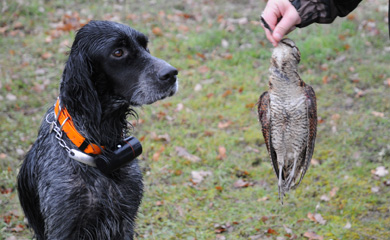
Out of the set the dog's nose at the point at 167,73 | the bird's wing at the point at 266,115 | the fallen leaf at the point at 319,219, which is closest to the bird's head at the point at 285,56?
the bird's wing at the point at 266,115

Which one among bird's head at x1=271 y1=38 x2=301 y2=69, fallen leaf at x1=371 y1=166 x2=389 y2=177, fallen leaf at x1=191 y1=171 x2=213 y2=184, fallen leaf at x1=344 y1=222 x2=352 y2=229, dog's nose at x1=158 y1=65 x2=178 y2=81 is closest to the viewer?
bird's head at x1=271 y1=38 x2=301 y2=69

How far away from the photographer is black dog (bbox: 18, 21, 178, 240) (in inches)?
124

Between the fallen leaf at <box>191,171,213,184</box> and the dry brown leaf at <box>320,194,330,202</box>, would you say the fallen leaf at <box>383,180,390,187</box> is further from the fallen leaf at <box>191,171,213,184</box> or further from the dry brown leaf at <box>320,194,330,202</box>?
the fallen leaf at <box>191,171,213,184</box>

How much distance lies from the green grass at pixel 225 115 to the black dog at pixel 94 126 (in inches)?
47.7

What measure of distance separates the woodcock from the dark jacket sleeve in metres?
0.20

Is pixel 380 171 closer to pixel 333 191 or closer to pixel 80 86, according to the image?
pixel 333 191

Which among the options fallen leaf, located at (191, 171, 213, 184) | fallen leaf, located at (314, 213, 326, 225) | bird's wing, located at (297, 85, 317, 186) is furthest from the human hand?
fallen leaf, located at (191, 171, 213, 184)

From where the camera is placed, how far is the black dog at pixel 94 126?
3148 millimetres

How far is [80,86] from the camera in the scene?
3.11 m

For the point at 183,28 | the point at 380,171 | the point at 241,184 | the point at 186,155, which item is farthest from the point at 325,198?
the point at 183,28

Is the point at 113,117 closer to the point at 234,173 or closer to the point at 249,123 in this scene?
the point at 234,173

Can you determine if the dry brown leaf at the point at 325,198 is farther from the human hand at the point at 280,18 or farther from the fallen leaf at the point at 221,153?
Result: the human hand at the point at 280,18

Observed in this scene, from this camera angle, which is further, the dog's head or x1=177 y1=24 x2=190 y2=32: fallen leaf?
x1=177 y1=24 x2=190 y2=32: fallen leaf

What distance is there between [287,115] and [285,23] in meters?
0.62
